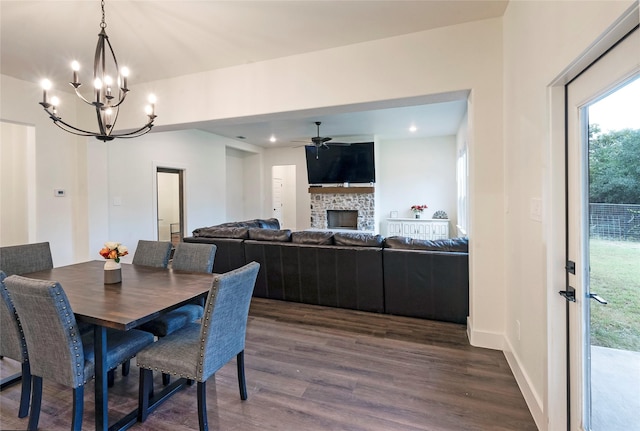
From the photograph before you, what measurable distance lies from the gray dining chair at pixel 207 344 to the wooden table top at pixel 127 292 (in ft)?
0.85

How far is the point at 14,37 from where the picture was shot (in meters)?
2.86

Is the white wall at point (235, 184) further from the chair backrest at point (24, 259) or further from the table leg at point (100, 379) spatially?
the table leg at point (100, 379)

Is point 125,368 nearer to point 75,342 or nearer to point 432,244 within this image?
point 75,342

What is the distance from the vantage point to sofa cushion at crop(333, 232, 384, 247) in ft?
11.7

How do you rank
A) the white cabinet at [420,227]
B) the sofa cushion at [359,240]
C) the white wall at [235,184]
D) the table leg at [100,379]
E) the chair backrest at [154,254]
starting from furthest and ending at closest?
the white wall at [235,184], the white cabinet at [420,227], the sofa cushion at [359,240], the chair backrest at [154,254], the table leg at [100,379]

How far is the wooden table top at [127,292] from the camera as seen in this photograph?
1.65m

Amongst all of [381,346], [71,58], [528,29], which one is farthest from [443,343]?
[71,58]

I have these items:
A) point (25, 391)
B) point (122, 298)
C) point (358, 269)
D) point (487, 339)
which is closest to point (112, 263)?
point (122, 298)

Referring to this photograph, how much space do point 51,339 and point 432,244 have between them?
318 cm

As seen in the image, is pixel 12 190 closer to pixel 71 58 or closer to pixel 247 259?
pixel 71 58

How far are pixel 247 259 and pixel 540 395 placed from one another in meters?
3.31

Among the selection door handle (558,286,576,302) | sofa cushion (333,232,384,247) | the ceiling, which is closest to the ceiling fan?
the ceiling

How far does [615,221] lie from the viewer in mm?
1286

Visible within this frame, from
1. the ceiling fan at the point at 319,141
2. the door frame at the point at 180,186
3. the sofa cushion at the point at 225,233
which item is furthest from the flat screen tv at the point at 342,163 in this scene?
the sofa cushion at the point at 225,233
